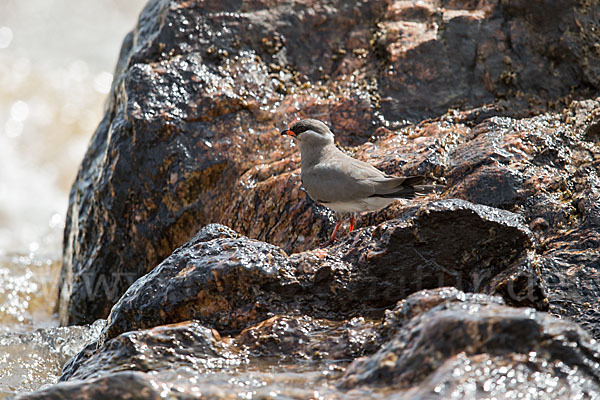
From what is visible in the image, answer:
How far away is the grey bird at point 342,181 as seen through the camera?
16.4 feet

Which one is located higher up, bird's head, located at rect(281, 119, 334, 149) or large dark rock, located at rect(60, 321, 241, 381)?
bird's head, located at rect(281, 119, 334, 149)

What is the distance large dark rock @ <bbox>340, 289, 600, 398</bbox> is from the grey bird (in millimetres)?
1863

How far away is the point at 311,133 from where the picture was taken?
5922mm

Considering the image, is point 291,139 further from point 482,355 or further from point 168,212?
point 482,355

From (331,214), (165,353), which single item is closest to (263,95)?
(331,214)

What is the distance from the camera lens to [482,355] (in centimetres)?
302

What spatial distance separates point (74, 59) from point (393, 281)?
54.9 ft

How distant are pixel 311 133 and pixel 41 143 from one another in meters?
11.9

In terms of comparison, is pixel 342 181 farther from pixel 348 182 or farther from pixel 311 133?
pixel 311 133

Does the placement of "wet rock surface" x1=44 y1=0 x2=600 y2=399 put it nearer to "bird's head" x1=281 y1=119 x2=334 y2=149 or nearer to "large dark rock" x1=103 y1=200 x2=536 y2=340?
"large dark rock" x1=103 y1=200 x2=536 y2=340

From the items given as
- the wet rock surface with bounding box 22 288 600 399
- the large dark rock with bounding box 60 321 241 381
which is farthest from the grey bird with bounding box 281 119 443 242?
the large dark rock with bounding box 60 321 241 381

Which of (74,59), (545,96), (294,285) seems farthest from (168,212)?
(74,59)

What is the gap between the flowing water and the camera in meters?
6.52

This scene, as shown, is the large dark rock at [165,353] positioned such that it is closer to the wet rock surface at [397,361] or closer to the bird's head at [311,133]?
the wet rock surface at [397,361]
